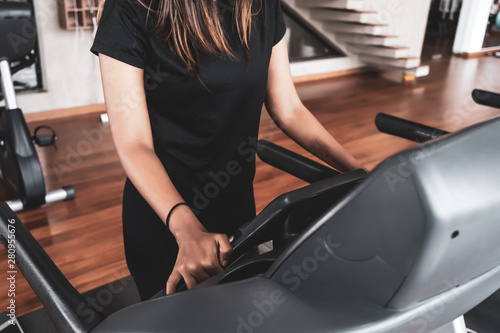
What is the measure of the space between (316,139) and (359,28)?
529 centimetres

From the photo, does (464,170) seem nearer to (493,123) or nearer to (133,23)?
(493,123)

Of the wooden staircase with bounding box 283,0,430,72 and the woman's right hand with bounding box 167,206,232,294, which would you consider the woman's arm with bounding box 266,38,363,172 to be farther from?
the wooden staircase with bounding box 283,0,430,72

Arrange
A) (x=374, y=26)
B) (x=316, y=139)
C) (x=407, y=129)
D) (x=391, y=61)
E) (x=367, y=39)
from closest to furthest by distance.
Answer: (x=316, y=139) → (x=407, y=129) → (x=374, y=26) → (x=367, y=39) → (x=391, y=61)

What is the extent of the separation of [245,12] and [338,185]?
1.40 ft

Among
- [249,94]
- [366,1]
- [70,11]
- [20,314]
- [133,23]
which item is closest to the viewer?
[133,23]

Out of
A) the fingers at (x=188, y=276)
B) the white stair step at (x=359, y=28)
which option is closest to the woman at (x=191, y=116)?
the fingers at (x=188, y=276)

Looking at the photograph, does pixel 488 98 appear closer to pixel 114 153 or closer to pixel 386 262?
pixel 386 262

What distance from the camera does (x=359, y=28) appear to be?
5.94 metres

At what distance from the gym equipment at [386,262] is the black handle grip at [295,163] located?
0.46 meters

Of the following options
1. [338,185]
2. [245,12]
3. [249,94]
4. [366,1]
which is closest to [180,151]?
[249,94]

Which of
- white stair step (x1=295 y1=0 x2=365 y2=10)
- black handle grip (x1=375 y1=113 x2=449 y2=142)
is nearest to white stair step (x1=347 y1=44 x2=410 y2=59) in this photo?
white stair step (x1=295 y1=0 x2=365 y2=10)

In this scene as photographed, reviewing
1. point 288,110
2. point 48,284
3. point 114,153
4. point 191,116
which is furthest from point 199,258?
point 114,153

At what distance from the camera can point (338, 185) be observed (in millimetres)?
721

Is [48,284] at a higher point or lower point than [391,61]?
higher
